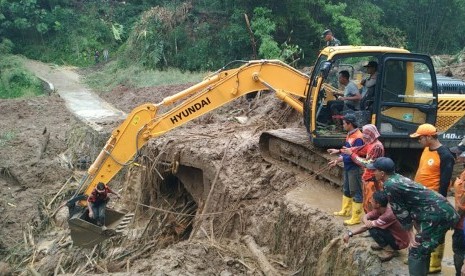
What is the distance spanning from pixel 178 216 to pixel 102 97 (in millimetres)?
12837

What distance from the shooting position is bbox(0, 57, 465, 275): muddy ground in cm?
821

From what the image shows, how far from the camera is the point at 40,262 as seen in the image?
35.4ft

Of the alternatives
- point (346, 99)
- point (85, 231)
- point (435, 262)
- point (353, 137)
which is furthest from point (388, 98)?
point (85, 231)

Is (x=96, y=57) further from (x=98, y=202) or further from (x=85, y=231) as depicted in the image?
(x=85, y=231)

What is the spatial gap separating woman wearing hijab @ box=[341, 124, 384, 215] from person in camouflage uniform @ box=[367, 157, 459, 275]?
0.86m

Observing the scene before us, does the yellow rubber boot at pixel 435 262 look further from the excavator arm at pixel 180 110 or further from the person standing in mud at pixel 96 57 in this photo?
the person standing in mud at pixel 96 57

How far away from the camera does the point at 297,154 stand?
32.9ft

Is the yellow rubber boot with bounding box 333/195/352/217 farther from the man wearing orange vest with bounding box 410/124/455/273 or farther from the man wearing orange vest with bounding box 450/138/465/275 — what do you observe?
the man wearing orange vest with bounding box 450/138/465/275

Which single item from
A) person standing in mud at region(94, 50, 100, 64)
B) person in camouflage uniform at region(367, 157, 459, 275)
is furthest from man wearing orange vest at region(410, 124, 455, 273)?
person standing in mud at region(94, 50, 100, 64)

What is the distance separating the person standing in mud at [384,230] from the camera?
6.46 m

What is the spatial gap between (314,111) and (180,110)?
2.47 meters

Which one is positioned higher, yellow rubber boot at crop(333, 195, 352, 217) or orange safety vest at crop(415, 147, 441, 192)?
orange safety vest at crop(415, 147, 441, 192)

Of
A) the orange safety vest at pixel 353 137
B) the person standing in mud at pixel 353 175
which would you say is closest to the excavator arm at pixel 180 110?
the person standing in mud at pixel 353 175

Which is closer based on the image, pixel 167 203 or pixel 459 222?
pixel 459 222
